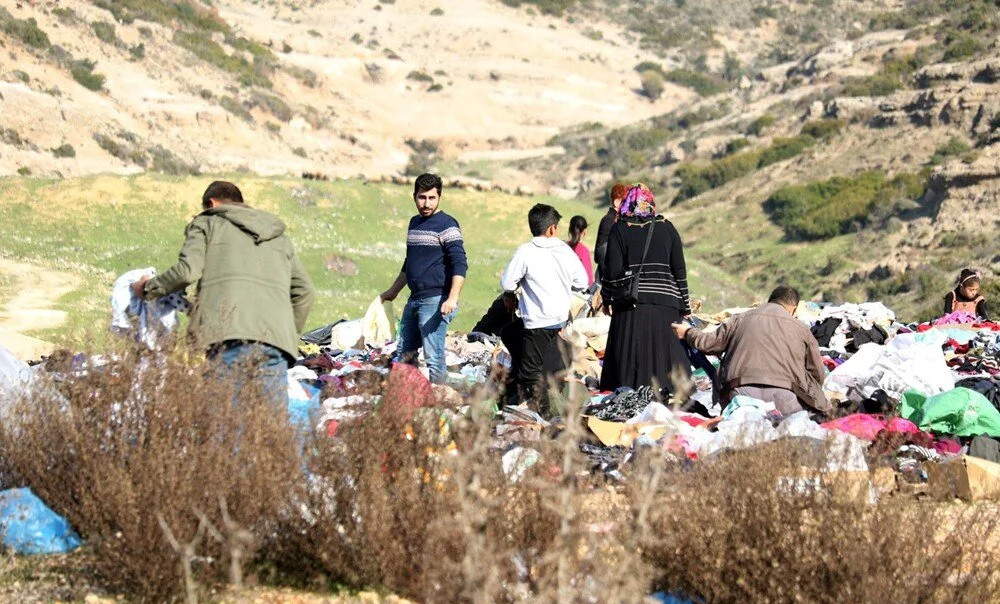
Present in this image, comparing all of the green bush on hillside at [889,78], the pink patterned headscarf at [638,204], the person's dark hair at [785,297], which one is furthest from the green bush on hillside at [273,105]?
the person's dark hair at [785,297]

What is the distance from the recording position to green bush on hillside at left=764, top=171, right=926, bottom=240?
102 ft

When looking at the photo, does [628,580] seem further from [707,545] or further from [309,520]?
[309,520]

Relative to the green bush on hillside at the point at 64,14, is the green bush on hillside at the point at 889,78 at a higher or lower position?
lower

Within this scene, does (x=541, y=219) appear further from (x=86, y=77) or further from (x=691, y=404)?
(x=86, y=77)

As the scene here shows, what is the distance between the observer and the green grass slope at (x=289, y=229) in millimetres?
17172

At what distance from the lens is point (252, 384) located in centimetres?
406

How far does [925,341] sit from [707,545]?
262 inches

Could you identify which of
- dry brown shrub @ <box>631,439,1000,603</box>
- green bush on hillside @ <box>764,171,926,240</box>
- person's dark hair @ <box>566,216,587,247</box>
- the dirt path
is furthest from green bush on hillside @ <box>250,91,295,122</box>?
dry brown shrub @ <box>631,439,1000,603</box>

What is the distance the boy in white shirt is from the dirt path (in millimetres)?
6595

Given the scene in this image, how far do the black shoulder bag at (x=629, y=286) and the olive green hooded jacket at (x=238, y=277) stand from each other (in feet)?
8.78

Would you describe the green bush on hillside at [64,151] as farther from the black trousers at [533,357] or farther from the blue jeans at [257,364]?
the blue jeans at [257,364]

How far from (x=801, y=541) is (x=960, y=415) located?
3364 millimetres

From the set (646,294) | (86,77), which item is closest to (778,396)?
(646,294)

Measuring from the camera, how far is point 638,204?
7.20 m
